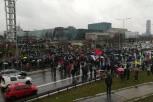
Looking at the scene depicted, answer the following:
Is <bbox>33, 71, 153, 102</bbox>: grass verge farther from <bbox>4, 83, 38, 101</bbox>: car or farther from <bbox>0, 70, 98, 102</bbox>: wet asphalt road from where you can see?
<bbox>0, 70, 98, 102</bbox>: wet asphalt road

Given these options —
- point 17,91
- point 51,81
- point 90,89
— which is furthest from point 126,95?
point 51,81

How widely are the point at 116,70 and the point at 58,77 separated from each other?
6.30 meters

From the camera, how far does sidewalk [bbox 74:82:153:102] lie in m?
14.4

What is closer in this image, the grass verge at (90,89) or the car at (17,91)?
the grass verge at (90,89)

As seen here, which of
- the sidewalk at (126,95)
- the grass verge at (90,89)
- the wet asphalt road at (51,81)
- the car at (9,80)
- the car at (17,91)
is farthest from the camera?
the wet asphalt road at (51,81)

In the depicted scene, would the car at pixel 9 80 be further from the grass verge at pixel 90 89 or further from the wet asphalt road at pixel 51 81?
the grass verge at pixel 90 89

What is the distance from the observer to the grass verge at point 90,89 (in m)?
15.6

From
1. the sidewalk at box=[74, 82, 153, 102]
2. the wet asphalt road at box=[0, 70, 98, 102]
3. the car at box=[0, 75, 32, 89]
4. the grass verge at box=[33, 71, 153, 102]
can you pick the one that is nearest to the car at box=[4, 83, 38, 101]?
the grass verge at box=[33, 71, 153, 102]

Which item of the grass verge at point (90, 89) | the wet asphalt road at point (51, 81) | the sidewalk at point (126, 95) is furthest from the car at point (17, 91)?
the sidewalk at point (126, 95)

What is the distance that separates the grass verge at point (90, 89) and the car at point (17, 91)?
1.37 m

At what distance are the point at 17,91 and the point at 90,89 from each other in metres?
5.73

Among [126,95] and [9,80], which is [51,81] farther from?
[126,95]

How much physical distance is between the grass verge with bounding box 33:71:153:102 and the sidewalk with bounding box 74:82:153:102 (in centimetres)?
97

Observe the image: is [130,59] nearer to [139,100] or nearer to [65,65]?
[65,65]
